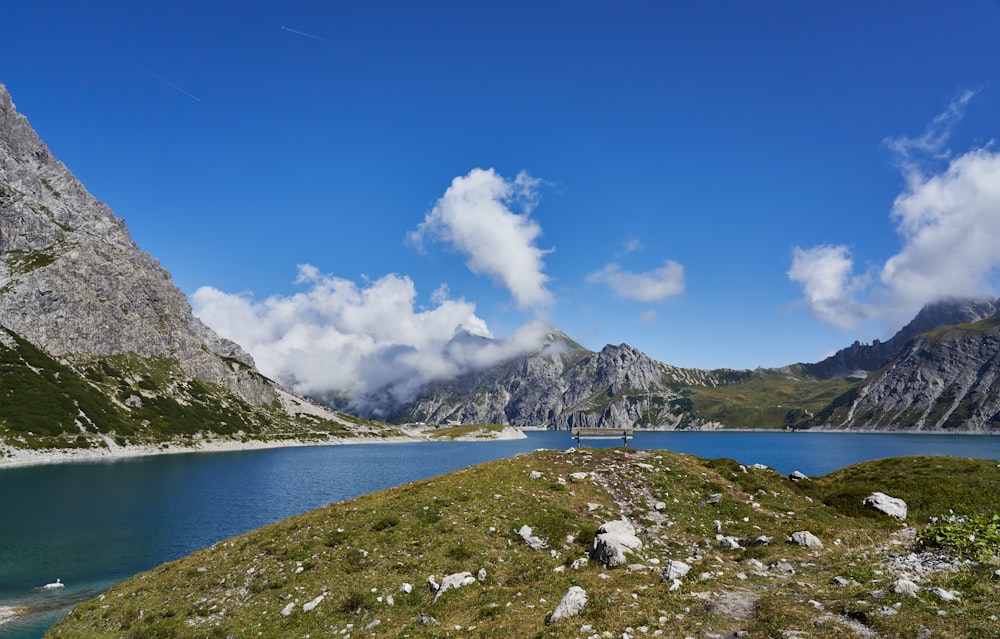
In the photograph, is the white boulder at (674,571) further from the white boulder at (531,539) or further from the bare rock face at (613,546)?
the white boulder at (531,539)

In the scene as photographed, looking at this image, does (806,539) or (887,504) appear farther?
(887,504)

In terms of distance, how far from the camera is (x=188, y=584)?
27641 millimetres

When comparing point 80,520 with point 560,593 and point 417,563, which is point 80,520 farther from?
point 560,593

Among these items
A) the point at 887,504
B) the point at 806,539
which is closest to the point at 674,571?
the point at 806,539

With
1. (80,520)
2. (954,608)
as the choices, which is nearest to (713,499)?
(954,608)

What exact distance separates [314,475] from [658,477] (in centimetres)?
12426

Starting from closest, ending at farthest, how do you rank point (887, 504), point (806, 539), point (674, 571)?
point (674, 571) < point (806, 539) < point (887, 504)

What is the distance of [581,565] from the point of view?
23.1 metres

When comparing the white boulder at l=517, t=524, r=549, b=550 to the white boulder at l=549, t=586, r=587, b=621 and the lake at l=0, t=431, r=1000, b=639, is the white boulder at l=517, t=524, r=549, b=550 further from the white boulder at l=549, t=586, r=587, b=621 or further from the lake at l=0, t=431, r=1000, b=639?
the lake at l=0, t=431, r=1000, b=639

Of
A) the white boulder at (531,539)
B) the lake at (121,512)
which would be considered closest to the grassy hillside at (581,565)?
the white boulder at (531,539)

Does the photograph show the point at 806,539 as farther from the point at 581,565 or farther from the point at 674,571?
the point at 581,565

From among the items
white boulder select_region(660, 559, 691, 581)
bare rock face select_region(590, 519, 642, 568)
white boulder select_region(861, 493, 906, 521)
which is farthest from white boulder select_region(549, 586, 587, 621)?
white boulder select_region(861, 493, 906, 521)

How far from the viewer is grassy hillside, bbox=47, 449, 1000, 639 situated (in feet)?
52.0

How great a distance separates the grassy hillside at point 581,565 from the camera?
15859 mm
